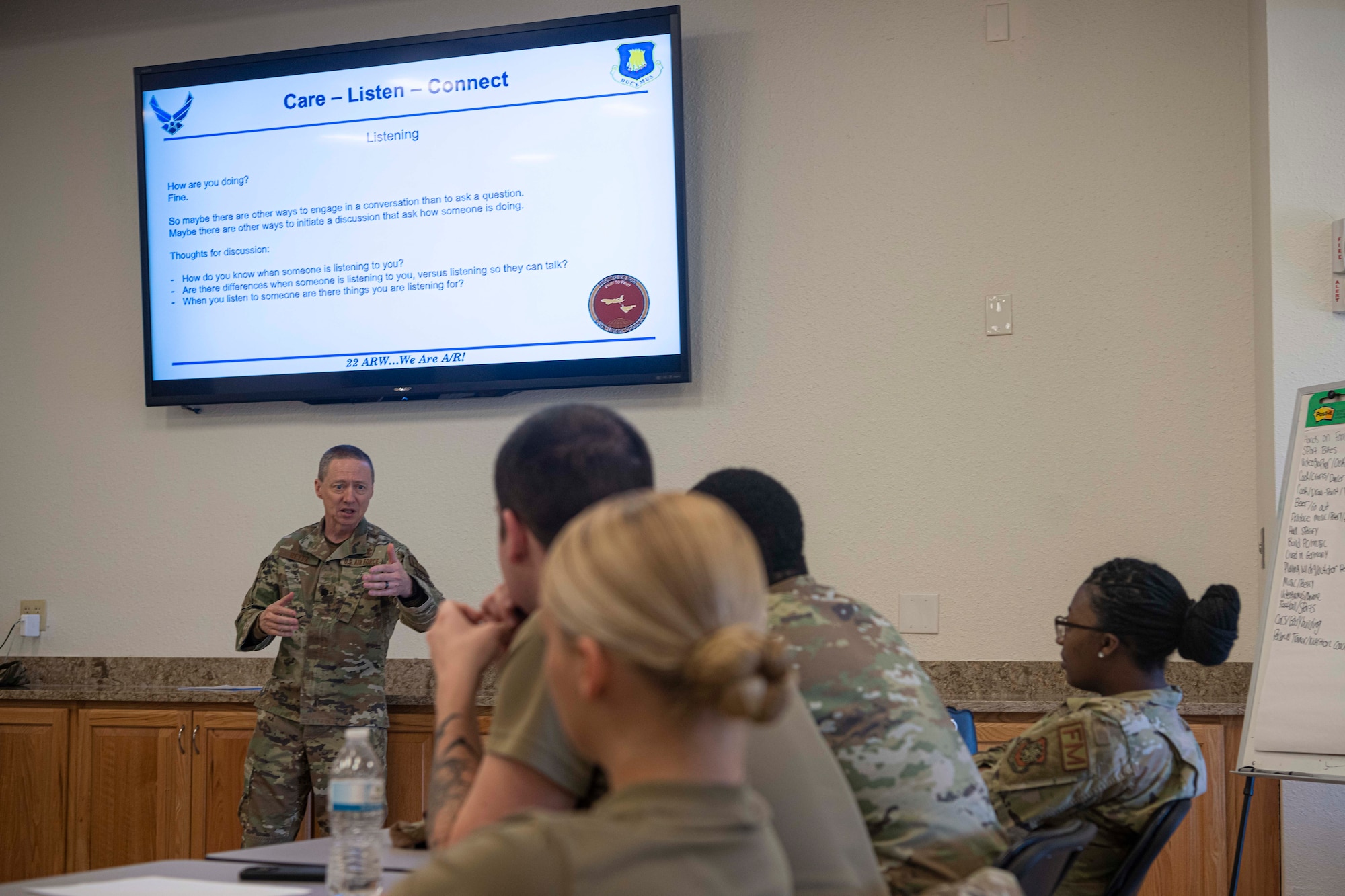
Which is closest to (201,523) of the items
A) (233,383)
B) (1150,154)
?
(233,383)

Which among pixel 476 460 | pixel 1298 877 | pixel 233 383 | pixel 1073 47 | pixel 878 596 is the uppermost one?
pixel 1073 47

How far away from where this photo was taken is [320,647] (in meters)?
3.31

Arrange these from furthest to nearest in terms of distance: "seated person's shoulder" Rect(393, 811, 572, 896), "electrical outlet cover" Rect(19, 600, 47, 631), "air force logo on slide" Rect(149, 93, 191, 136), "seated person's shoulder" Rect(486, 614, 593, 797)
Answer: "electrical outlet cover" Rect(19, 600, 47, 631), "air force logo on slide" Rect(149, 93, 191, 136), "seated person's shoulder" Rect(486, 614, 593, 797), "seated person's shoulder" Rect(393, 811, 572, 896)

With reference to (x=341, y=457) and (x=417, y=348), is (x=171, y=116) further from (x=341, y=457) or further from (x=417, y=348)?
(x=341, y=457)

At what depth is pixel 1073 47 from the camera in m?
3.44

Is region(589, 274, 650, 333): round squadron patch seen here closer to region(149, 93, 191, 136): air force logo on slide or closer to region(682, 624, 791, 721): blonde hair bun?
region(149, 93, 191, 136): air force logo on slide

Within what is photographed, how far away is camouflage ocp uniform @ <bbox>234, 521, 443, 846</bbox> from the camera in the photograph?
327 centimetres

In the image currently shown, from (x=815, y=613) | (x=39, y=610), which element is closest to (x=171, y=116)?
(x=39, y=610)

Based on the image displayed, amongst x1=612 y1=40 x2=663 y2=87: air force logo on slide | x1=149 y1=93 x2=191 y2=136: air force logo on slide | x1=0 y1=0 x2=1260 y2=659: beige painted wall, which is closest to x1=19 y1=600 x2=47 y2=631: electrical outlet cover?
x1=0 y1=0 x2=1260 y2=659: beige painted wall

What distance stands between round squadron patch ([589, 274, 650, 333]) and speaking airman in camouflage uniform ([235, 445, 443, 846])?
896 millimetres

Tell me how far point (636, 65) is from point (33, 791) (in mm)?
2995

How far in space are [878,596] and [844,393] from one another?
638 millimetres

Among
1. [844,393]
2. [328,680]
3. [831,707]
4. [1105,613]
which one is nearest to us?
[831,707]

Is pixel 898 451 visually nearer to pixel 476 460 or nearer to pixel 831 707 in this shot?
pixel 476 460
